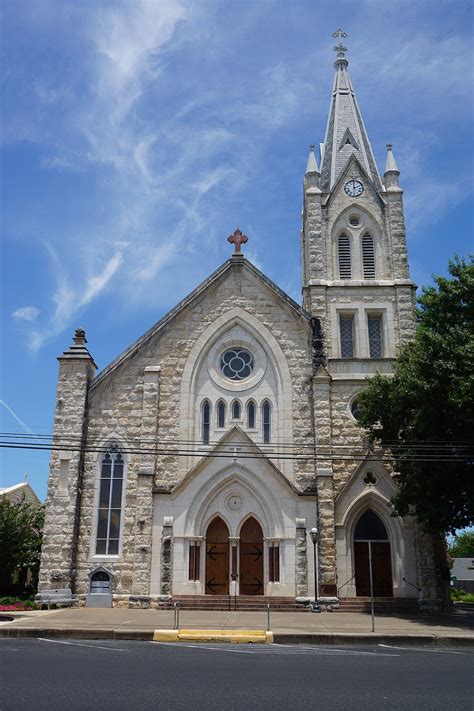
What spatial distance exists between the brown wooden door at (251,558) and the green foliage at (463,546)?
51177 mm

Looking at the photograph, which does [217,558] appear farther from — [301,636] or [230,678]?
[230,678]

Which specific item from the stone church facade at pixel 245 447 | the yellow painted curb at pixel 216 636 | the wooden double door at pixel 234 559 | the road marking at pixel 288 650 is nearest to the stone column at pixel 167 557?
the stone church facade at pixel 245 447

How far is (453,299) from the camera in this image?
68.9 feet

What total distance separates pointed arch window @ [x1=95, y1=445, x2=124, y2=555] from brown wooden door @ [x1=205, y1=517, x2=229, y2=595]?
3596mm

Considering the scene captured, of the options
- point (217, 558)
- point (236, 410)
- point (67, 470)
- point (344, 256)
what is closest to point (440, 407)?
point (236, 410)

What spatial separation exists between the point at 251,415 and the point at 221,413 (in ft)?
4.11

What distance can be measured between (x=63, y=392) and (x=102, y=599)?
828 cm

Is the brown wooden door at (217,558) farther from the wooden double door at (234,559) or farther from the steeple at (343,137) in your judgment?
the steeple at (343,137)

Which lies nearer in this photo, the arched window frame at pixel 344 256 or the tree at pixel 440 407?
the tree at pixel 440 407

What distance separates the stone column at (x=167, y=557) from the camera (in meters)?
24.3

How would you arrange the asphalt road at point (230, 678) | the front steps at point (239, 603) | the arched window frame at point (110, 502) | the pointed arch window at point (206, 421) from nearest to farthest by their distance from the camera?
the asphalt road at point (230, 678) → the front steps at point (239, 603) → the arched window frame at point (110, 502) → the pointed arch window at point (206, 421)

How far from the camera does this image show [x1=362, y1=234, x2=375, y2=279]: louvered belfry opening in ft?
96.2

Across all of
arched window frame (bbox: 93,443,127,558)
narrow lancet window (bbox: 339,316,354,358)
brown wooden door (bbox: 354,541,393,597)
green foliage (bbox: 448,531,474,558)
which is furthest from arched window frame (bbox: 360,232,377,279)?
green foliage (bbox: 448,531,474,558)

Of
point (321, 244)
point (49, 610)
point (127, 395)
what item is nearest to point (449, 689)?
point (49, 610)
